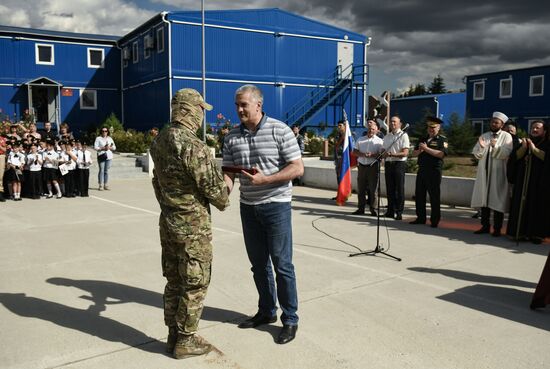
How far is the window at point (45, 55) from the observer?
3116 centimetres

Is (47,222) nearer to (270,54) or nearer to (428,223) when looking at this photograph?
(428,223)

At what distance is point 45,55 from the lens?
1236 inches

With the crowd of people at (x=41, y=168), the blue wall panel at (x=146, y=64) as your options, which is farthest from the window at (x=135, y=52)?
the crowd of people at (x=41, y=168)

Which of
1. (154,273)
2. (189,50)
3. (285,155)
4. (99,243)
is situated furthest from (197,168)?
(189,50)

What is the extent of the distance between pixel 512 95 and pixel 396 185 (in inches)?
1142

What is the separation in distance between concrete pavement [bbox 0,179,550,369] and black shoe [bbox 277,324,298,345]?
0.09 m

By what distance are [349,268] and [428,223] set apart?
12.2 feet

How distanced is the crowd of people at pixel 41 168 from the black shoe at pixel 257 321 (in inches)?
407

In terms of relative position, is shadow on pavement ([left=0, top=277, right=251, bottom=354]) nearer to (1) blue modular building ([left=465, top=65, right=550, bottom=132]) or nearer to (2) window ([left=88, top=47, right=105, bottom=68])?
(2) window ([left=88, top=47, right=105, bottom=68])

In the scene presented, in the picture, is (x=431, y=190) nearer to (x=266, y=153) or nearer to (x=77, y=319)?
(x=266, y=153)

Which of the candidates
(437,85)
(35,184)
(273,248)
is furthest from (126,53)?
(437,85)

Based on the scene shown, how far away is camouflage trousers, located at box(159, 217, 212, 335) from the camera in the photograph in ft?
11.6

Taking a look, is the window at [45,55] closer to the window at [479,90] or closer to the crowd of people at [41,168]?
the crowd of people at [41,168]

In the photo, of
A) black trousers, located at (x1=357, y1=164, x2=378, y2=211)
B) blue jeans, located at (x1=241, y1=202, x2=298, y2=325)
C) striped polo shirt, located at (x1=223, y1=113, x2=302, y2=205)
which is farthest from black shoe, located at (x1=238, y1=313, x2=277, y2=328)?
black trousers, located at (x1=357, y1=164, x2=378, y2=211)
